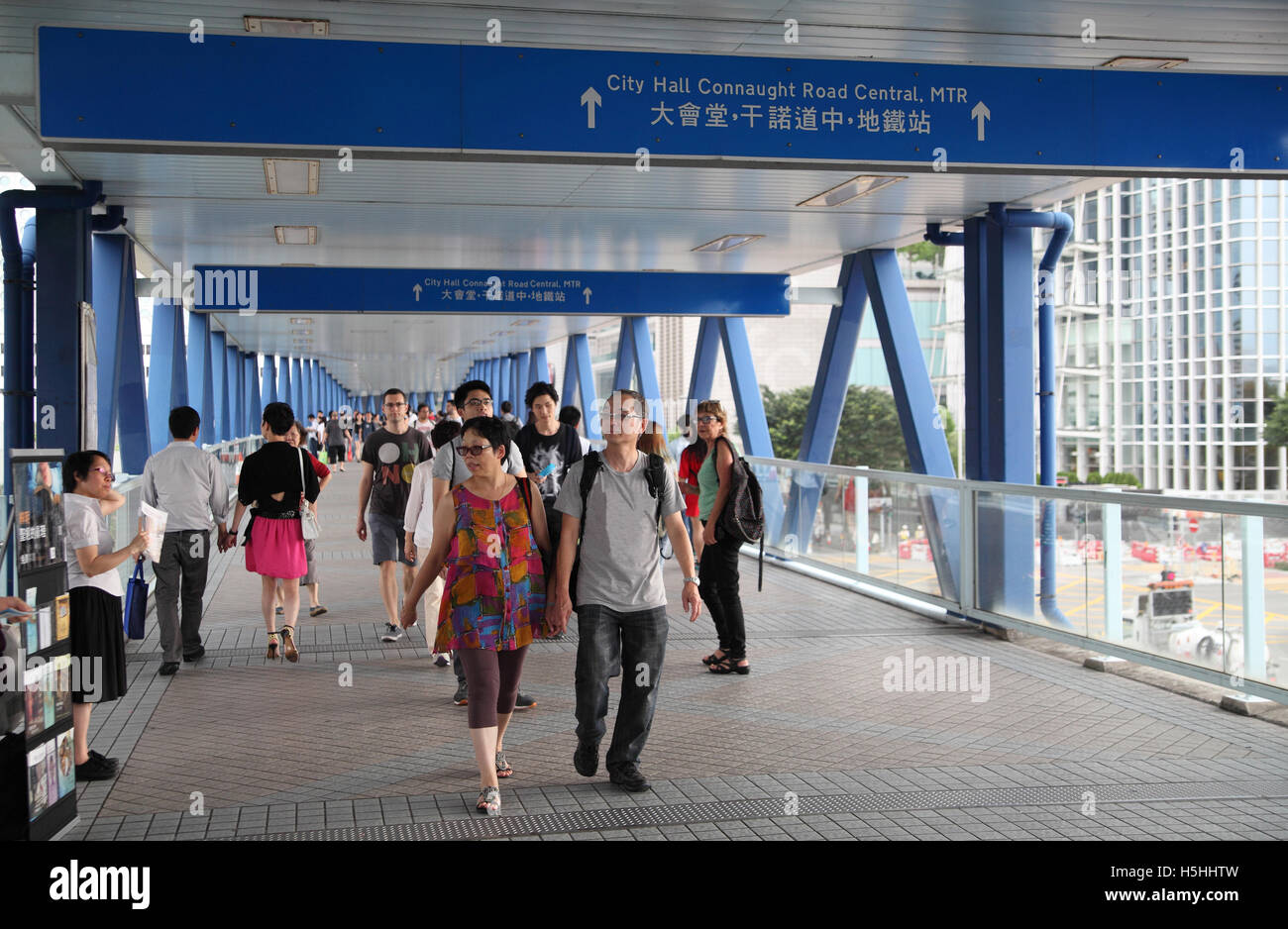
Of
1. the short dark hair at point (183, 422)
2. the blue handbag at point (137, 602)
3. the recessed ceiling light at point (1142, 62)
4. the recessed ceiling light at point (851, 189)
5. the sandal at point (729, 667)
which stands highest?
the recessed ceiling light at point (1142, 62)

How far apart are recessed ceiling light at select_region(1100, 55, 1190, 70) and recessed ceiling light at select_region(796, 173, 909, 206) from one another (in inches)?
94.2

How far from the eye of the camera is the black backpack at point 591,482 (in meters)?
5.27

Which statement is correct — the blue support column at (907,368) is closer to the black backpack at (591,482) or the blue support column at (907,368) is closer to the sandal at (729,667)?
the sandal at (729,667)

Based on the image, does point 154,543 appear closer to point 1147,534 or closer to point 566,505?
point 566,505

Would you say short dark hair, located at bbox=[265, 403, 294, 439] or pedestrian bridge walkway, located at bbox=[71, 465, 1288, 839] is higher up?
short dark hair, located at bbox=[265, 403, 294, 439]

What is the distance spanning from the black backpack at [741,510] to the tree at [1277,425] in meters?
65.2

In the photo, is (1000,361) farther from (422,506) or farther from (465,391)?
(422,506)

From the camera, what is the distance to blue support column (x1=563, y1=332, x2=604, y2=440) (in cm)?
2758

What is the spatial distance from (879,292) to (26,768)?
10507 mm

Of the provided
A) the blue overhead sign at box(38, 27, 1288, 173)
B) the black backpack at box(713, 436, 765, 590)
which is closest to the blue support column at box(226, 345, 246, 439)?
the black backpack at box(713, 436, 765, 590)

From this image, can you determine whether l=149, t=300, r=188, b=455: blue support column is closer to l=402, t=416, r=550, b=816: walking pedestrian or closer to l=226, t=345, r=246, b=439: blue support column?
l=402, t=416, r=550, b=816: walking pedestrian

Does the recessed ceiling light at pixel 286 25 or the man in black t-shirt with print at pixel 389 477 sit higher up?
the recessed ceiling light at pixel 286 25

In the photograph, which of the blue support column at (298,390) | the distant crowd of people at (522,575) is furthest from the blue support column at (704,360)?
the blue support column at (298,390)
